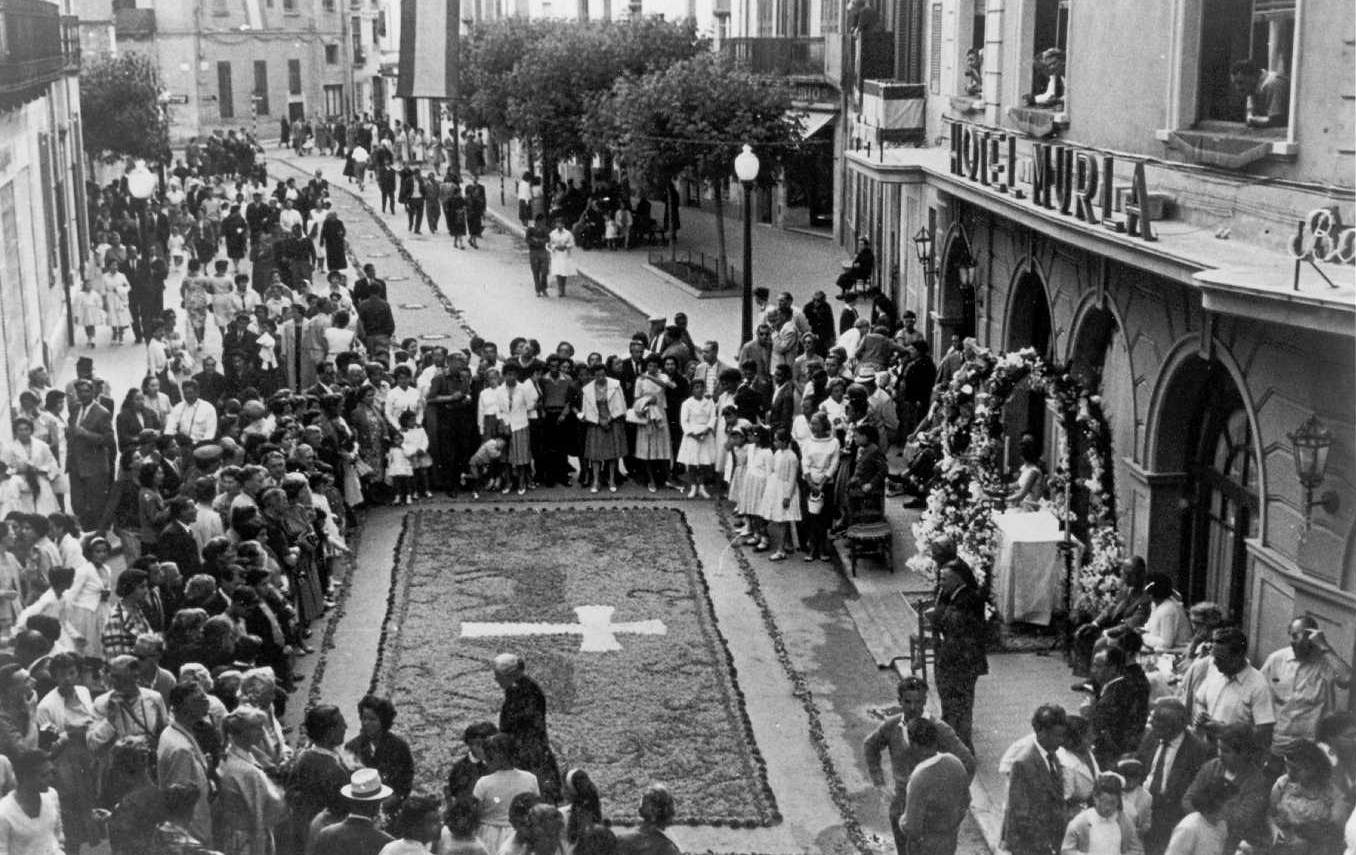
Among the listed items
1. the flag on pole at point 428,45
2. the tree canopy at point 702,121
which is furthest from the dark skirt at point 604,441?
the flag on pole at point 428,45

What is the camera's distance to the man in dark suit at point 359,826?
9727mm

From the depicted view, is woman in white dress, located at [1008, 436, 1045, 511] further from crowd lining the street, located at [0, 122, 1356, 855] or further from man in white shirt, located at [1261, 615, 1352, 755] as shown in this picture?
man in white shirt, located at [1261, 615, 1352, 755]

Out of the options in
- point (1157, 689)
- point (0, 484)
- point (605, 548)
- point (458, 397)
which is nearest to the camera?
point (1157, 689)

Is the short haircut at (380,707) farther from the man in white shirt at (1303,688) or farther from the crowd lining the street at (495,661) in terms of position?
the man in white shirt at (1303,688)

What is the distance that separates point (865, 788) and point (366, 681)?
14.8 ft

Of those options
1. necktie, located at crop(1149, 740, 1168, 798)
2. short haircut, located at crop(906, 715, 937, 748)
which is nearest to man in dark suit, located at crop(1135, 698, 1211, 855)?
necktie, located at crop(1149, 740, 1168, 798)

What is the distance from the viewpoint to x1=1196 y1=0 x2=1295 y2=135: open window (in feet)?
50.2

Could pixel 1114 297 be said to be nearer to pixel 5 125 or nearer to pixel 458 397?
pixel 458 397

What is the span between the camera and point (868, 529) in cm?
1872

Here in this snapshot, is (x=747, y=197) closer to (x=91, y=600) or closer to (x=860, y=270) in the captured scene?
(x=860, y=270)

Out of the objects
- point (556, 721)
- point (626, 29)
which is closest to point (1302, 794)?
point (556, 721)

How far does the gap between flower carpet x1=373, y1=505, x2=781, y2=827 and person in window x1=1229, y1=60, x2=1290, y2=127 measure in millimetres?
6460

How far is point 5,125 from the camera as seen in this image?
24719 mm

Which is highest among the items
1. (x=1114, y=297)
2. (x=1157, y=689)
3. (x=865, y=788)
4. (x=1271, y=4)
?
(x=1271, y=4)
